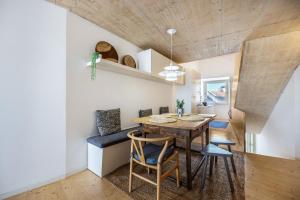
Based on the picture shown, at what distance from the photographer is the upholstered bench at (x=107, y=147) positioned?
1929mm

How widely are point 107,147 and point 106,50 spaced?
5.62 ft

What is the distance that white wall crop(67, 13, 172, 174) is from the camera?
1.99 meters

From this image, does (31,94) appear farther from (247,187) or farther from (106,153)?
(247,187)

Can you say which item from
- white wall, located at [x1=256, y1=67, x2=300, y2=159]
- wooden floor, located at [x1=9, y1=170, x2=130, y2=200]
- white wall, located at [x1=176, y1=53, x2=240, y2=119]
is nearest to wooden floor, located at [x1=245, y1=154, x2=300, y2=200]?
white wall, located at [x1=256, y1=67, x2=300, y2=159]

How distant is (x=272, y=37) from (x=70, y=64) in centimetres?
362

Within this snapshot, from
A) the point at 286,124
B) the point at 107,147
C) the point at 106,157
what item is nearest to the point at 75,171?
the point at 106,157

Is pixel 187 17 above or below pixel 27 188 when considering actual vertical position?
above

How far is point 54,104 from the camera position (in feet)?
5.98

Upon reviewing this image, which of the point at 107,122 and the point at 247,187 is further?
the point at 107,122

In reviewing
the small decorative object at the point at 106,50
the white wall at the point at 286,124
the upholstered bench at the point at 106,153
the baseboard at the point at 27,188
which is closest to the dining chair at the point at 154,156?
the upholstered bench at the point at 106,153

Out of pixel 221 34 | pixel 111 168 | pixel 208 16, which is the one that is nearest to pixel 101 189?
pixel 111 168

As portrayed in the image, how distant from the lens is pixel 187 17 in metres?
2.09

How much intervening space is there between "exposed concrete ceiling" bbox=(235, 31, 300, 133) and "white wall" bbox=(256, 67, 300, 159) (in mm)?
121

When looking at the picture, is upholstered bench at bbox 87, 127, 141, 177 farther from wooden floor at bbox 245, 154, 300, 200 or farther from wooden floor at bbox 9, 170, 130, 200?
wooden floor at bbox 245, 154, 300, 200
